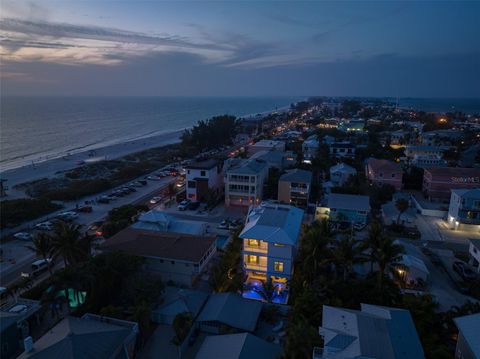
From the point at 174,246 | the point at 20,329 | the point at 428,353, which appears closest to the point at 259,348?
the point at 428,353

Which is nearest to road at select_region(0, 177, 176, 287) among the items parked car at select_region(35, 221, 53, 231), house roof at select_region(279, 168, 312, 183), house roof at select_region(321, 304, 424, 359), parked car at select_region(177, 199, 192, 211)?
parked car at select_region(35, 221, 53, 231)

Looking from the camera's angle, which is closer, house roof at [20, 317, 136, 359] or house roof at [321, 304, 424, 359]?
house roof at [321, 304, 424, 359]

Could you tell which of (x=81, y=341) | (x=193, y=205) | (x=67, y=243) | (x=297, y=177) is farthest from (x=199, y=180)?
(x=81, y=341)

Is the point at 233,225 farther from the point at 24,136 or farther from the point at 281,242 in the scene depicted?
the point at 24,136

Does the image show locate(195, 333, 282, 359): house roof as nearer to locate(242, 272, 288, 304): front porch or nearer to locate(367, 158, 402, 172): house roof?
locate(242, 272, 288, 304): front porch

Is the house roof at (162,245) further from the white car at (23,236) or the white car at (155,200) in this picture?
the white car at (155,200)

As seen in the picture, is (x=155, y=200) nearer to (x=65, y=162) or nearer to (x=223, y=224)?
(x=223, y=224)
